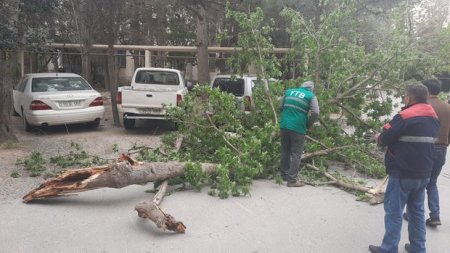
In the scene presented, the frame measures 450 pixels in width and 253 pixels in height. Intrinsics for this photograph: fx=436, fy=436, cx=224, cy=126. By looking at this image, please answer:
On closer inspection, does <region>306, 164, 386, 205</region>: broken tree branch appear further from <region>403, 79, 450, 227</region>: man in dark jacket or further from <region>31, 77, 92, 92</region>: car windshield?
<region>31, 77, 92, 92</region>: car windshield

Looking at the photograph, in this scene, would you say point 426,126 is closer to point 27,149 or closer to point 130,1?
point 27,149

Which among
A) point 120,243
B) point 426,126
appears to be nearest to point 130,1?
point 120,243

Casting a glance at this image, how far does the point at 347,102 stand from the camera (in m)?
9.30

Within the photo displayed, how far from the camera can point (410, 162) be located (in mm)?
4301

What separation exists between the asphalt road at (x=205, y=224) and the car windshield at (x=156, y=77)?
22.2 feet

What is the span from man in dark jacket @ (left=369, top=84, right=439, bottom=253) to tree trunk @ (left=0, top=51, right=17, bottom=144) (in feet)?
26.0

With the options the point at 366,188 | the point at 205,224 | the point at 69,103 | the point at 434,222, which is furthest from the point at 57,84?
the point at 434,222

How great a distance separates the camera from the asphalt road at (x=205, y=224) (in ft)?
15.5

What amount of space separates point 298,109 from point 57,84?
733 centimetres

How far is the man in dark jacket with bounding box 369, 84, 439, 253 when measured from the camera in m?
4.29

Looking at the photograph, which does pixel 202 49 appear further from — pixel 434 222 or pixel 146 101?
pixel 434 222

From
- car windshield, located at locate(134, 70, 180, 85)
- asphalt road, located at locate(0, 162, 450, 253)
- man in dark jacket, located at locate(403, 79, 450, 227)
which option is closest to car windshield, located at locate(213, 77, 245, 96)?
car windshield, located at locate(134, 70, 180, 85)

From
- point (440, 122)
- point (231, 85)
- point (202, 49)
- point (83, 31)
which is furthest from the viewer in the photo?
point (83, 31)

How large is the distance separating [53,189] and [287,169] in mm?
3692
